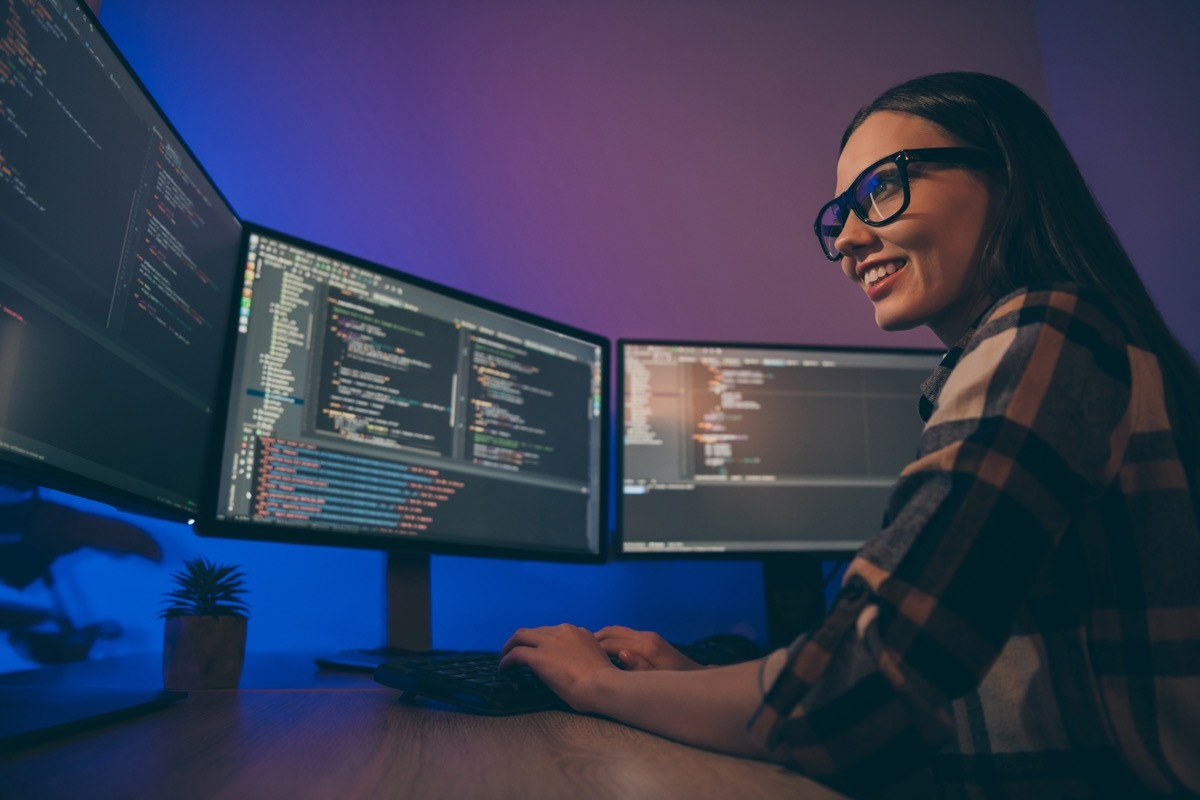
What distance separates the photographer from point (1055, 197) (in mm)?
731

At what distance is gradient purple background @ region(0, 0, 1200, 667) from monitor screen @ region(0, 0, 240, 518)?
1.50ft

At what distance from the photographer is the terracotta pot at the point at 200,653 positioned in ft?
2.64

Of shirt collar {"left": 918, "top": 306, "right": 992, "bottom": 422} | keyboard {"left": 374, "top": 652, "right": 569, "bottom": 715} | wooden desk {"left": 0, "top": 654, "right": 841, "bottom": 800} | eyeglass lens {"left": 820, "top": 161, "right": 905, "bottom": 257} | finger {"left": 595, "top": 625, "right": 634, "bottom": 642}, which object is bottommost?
wooden desk {"left": 0, "top": 654, "right": 841, "bottom": 800}

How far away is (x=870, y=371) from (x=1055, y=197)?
83 centimetres

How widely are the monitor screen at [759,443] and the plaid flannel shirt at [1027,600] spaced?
2.74 feet

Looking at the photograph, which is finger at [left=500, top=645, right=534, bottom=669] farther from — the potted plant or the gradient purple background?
the gradient purple background

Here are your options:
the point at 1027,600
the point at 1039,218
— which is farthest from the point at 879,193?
the point at 1027,600

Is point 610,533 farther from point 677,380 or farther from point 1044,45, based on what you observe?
point 1044,45

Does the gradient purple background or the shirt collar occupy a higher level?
the gradient purple background

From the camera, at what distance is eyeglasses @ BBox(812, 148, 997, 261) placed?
78 centimetres

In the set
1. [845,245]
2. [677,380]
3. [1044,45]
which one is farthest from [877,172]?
[1044,45]

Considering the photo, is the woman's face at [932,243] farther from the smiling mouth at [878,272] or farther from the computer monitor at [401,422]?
the computer monitor at [401,422]

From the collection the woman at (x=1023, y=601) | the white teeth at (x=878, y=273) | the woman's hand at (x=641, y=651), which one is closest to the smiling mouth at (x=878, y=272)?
the white teeth at (x=878, y=273)

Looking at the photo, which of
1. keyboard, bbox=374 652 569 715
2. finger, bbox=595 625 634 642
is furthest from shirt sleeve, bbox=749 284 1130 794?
finger, bbox=595 625 634 642
